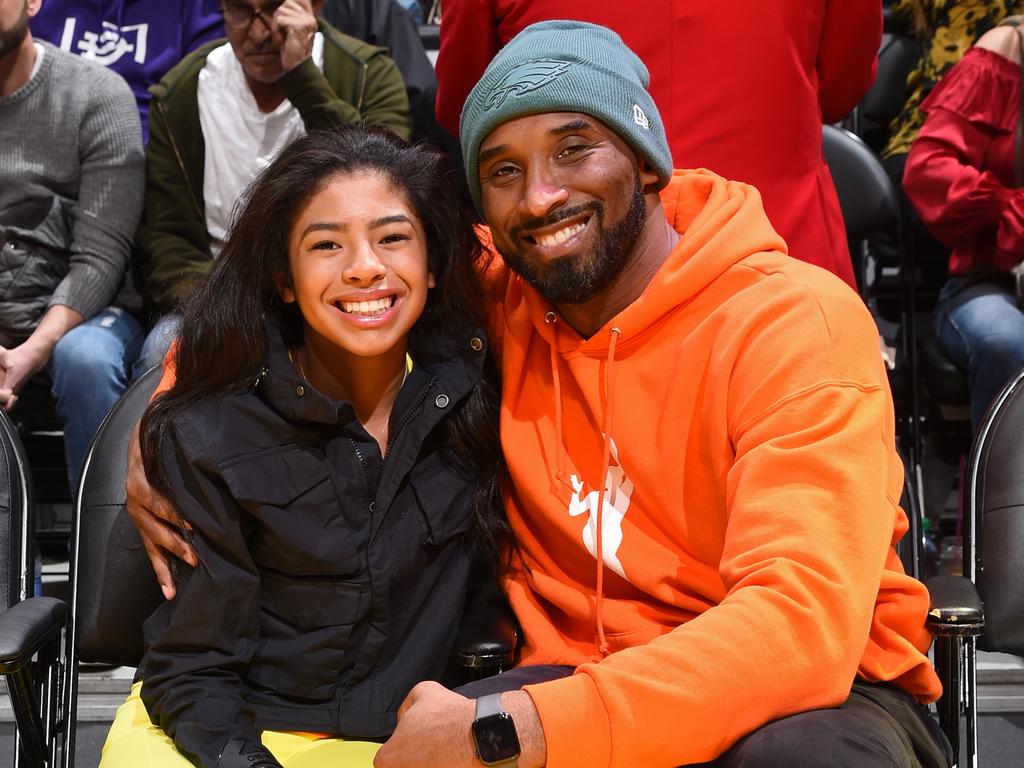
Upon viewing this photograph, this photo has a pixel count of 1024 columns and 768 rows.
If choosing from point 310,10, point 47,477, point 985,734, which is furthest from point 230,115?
point 985,734

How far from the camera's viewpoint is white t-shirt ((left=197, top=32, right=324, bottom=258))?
329cm

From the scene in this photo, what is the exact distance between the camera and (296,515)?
77.3 inches

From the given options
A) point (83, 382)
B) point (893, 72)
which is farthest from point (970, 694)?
point (893, 72)

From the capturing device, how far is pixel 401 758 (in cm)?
160

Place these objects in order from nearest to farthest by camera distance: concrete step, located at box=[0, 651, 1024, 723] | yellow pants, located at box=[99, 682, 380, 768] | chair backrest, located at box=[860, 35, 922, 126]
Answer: yellow pants, located at box=[99, 682, 380, 768] < concrete step, located at box=[0, 651, 1024, 723] < chair backrest, located at box=[860, 35, 922, 126]

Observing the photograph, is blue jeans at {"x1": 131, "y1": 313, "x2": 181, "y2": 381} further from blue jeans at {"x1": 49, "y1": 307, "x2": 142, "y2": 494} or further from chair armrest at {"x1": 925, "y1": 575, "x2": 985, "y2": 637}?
chair armrest at {"x1": 925, "y1": 575, "x2": 985, "y2": 637}

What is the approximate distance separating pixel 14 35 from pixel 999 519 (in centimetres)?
260

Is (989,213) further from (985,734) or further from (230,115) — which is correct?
(230,115)

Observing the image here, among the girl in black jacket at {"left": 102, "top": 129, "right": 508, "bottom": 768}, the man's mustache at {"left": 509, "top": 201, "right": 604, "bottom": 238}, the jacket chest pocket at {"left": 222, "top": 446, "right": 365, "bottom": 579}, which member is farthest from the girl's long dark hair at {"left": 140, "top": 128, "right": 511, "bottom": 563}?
the man's mustache at {"left": 509, "top": 201, "right": 604, "bottom": 238}

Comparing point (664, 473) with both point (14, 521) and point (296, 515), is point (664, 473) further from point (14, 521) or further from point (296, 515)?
point (14, 521)

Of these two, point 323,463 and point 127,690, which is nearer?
point 323,463

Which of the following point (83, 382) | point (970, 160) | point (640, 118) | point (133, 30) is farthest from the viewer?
point (133, 30)

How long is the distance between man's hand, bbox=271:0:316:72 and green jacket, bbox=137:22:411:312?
0.48 ft

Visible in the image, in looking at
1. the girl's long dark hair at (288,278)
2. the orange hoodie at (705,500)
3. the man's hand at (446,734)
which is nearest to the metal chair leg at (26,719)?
Result: the girl's long dark hair at (288,278)
